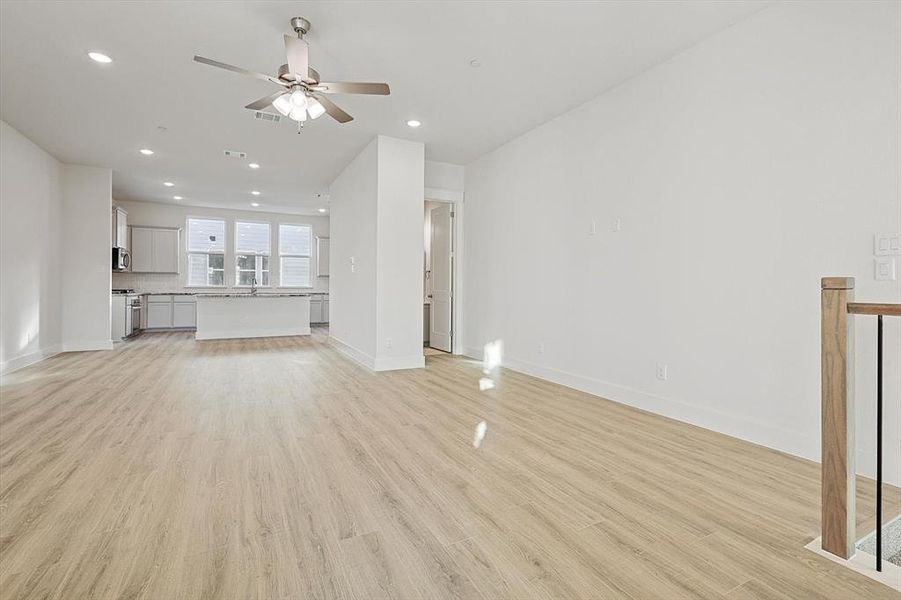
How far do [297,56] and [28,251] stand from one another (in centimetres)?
548

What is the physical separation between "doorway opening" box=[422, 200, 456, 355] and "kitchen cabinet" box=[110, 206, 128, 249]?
20.9 feet

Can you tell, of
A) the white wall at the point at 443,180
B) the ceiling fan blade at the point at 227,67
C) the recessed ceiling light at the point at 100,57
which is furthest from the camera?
the white wall at the point at 443,180

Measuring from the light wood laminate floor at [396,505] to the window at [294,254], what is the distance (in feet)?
25.2

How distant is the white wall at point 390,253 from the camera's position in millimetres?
5324

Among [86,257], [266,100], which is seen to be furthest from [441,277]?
[86,257]

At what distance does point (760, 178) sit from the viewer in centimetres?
287

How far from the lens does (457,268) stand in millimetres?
6652

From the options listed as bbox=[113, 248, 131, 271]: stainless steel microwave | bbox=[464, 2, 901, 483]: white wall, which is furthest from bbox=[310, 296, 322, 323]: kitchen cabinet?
bbox=[464, 2, 901, 483]: white wall

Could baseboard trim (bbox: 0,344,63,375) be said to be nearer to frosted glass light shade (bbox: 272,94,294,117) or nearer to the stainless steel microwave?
the stainless steel microwave

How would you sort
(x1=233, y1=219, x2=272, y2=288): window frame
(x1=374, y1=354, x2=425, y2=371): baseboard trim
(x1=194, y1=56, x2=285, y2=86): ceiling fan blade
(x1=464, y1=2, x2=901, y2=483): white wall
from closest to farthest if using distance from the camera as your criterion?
(x1=464, y1=2, x2=901, y2=483): white wall → (x1=194, y1=56, x2=285, y2=86): ceiling fan blade → (x1=374, y1=354, x2=425, y2=371): baseboard trim → (x1=233, y1=219, x2=272, y2=288): window frame

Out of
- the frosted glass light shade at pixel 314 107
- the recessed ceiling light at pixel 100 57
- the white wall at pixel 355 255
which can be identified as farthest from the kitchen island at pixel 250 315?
the frosted glass light shade at pixel 314 107

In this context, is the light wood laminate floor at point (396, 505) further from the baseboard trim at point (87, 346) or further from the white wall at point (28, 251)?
the baseboard trim at point (87, 346)

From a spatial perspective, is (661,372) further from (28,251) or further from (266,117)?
(28,251)

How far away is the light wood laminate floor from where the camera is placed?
148 centimetres
